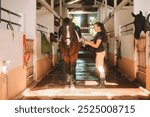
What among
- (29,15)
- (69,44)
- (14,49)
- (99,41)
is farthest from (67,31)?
(29,15)

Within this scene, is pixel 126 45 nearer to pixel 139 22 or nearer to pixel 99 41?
pixel 139 22

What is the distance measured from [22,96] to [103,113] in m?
3.12

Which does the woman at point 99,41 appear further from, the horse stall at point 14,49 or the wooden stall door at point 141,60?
the horse stall at point 14,49

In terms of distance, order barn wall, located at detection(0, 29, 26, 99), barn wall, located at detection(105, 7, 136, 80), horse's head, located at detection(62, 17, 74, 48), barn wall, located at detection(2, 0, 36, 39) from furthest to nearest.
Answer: barn wall, located at detection(105, 7, 136, 80)
barn wall, located at detection(2, 0, 36, 39)
horse's head, located at detection(62, 17, 74, 48)
barn wall, located at detection(0, 29, 26, 99)

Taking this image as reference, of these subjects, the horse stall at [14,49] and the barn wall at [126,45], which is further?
the barn wall at [126,45]

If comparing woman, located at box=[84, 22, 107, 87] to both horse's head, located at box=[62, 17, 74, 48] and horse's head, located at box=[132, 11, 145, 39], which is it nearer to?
horse's head, located at box=[62, 17, 74, 48]

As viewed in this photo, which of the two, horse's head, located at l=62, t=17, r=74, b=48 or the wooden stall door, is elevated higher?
horse's head, located at l=62, t=17, r=74, b=48

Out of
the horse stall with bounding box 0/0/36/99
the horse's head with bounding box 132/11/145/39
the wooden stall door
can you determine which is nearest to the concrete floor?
the wooden stall door

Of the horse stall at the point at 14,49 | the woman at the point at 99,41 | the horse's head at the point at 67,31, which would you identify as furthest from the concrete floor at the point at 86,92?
the horse's head at the point at 67,31

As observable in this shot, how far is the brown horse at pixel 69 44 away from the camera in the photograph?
20.5ft

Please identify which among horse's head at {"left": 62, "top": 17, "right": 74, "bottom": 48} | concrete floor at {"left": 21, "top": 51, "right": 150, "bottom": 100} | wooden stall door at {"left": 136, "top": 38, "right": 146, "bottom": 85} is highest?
horse's head at {"left": 62, "top": 17, "right": 74, "bottom": 48}

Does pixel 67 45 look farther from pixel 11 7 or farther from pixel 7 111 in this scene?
pixel 7 111

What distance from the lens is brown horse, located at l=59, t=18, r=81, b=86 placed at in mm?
6238

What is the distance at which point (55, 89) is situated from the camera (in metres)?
6.59
